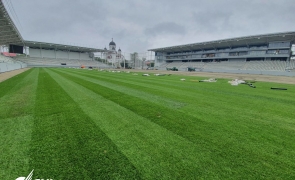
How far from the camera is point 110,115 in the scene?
4188 mm

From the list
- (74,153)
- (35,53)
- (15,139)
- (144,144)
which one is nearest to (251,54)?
(144,144)

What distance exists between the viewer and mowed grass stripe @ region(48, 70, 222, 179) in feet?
6.35

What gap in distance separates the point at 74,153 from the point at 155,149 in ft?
4.41

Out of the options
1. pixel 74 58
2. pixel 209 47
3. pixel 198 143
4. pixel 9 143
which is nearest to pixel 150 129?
pixel 198 143

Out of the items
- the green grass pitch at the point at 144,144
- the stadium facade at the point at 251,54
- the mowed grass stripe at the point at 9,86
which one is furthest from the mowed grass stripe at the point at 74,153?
the stadium facade at the point at 251,54

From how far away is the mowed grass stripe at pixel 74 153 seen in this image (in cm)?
188

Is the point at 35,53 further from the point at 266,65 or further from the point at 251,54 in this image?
the point at 266,65

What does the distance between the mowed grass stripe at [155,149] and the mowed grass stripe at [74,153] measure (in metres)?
0.18

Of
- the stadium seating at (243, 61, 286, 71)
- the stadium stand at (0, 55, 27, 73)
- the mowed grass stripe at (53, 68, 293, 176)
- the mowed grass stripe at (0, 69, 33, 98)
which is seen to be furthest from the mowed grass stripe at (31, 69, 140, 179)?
the stadium seating at (243, 61, 286, 71)

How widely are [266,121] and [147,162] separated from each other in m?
3.74

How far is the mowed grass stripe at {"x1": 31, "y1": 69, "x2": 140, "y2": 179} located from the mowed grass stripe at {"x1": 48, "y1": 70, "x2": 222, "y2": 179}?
0.18 meters

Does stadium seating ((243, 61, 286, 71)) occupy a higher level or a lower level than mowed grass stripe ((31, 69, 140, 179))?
higher

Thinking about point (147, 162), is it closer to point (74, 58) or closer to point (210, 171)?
point (210, 171)

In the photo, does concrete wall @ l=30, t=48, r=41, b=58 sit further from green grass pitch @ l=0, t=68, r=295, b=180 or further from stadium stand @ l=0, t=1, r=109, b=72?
green grass pitch @ l=0, t=68, r=295, b=180
